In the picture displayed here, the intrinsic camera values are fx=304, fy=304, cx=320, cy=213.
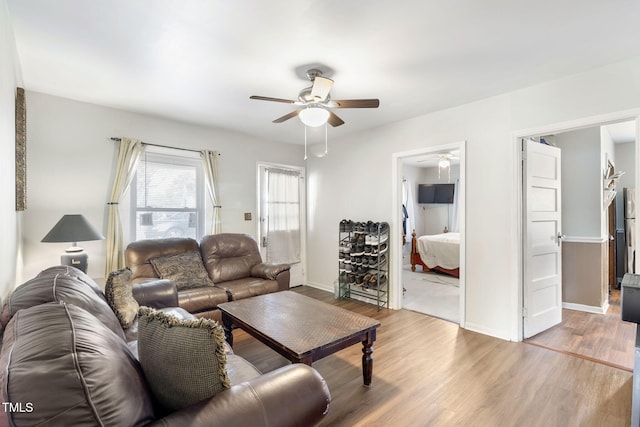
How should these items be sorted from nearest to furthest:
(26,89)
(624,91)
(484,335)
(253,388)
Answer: (253,388) → (624,91) → (26,89) → (484,335)

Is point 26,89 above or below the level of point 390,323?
above

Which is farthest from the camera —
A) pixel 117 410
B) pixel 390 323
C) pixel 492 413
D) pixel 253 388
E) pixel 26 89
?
pixel 390 323

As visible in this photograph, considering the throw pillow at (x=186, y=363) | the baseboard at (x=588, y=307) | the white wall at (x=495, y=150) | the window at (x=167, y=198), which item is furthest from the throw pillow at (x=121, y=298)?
the baseboard at (x=588, y=307)

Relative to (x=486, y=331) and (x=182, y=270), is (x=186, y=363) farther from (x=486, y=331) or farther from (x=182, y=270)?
(x=486, y=331)

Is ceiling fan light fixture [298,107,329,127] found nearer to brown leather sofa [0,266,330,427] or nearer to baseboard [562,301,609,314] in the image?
brown leather sofa [0,266,330,427]

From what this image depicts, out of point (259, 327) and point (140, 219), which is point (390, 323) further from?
point (140, 219)

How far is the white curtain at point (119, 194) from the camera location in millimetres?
3479

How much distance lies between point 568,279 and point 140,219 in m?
5.62

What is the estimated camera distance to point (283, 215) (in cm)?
519

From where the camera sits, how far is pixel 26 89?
3.03 m

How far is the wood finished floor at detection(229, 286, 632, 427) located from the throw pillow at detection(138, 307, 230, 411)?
120 cm

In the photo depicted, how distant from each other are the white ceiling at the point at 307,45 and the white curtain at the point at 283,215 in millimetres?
2013

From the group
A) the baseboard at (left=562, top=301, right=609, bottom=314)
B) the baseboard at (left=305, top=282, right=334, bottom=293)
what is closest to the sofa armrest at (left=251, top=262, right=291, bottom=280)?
the baseboard at (left=305, top=282, right=334, bottom=293)

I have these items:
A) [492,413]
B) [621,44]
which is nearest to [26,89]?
[492,413]
